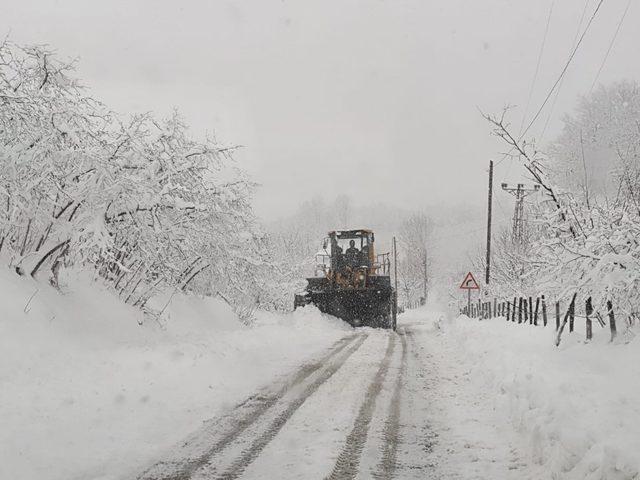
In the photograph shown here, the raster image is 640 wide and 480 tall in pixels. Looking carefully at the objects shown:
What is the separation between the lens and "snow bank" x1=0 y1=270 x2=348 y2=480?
4695 mm

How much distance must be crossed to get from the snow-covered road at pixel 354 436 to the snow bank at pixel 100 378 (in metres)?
0.47

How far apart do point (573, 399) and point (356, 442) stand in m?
2.17

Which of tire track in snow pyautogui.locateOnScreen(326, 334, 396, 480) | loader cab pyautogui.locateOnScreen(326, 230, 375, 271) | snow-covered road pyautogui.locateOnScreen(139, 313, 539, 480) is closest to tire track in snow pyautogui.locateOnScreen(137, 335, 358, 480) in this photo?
snow-covered road pyautogui.locateOnScreen(139, 313, 539, 480)

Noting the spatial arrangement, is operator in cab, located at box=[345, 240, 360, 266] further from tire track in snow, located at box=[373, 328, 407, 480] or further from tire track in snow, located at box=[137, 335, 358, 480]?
tire track in snow, located at box=[373, 328, 407, 480]

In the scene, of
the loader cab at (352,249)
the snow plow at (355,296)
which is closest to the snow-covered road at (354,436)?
the snow plow at (355,296)

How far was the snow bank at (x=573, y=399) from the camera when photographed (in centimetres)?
394

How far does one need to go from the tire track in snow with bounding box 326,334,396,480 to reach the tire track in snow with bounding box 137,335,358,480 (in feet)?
3.66

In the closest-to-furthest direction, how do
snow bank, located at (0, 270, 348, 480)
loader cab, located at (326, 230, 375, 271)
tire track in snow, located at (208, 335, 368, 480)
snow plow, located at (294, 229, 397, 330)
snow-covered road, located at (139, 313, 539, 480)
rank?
tire track in snow, located at (208, 335, 368, 480) < snow-covered road, located at (139, 313, 539, 480) < snow bank, located at (0, 270, 348, 480) < snow plow, located at (294, 229, 397, 330) < loader cab, located at (326, 230, 375, 271)

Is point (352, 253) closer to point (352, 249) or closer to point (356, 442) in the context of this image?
point (352, 249)

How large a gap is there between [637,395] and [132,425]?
5.02 m

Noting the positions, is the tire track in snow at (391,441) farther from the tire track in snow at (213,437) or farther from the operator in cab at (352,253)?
the operator in cab at (352,253)

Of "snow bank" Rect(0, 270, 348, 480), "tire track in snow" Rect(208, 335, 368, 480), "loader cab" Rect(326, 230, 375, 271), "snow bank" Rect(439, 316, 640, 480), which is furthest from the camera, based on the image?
"loader cab" Rect(326, 230, 375, 271)

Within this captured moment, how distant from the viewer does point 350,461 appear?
4.61 meters

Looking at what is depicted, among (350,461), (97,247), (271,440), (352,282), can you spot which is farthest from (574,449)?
(352,282)
